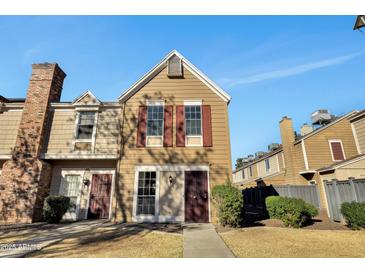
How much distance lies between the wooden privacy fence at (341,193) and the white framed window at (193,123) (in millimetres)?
7321

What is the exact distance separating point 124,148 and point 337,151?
61.2 feet

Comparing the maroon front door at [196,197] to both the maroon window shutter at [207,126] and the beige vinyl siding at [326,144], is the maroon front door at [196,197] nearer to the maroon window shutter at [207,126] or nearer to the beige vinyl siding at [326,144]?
the maroon window shutter at [207,126]

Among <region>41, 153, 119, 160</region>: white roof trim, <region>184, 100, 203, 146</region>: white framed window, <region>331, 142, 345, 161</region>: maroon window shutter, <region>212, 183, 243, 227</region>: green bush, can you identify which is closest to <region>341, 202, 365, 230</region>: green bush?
<region>212, 183, 243, 227</region>: green bush

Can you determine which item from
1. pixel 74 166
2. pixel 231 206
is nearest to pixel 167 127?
pixel 231 206

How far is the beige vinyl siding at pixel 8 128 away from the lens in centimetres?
1160

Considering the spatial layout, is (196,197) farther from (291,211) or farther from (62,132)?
(62,132)

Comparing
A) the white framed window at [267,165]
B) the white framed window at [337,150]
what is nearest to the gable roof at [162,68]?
the white framed window at [337,150]

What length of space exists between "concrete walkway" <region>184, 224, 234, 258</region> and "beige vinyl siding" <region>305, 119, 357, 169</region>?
48.9ft

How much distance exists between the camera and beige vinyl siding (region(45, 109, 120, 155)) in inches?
453

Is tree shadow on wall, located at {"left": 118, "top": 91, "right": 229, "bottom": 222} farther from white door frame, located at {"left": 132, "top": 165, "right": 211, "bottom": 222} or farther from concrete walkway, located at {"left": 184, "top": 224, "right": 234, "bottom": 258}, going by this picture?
concrete walkway, located at {"left": 184, "top": 224, "right": 234, "bottom": 258}

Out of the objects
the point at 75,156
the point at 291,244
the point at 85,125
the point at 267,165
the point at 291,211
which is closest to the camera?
the point at 291,244

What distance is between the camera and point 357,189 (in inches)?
354

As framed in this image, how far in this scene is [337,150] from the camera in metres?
17.8

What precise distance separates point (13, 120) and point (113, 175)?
24.1 ft
